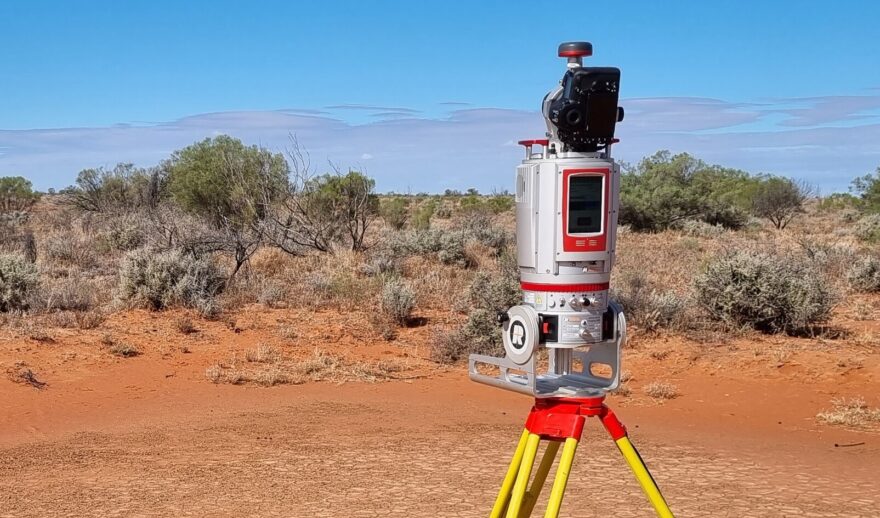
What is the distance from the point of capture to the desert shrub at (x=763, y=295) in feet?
39.5

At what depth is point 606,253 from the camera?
372 centimetres

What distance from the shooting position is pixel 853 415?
868 cm

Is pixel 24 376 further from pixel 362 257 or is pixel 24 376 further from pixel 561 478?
pixel 362 257

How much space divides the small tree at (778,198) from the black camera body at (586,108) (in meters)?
31.9

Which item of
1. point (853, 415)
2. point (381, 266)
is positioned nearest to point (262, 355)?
point (381, 266)

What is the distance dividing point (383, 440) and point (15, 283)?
24.8 ft

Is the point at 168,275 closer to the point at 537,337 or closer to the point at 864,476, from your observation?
the point at 864,476

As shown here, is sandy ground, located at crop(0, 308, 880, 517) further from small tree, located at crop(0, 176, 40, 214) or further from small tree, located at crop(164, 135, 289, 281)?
small tree, located at crop(0, 176, 40, 214)

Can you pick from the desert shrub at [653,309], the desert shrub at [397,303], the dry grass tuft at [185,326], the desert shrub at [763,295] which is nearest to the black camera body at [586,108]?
the desert shrub at [653,309]

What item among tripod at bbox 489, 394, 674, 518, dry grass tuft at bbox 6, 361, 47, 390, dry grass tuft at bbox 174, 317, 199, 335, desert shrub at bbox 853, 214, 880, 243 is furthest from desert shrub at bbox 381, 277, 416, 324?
desert shrub at bbox 853, 214, 880, 243

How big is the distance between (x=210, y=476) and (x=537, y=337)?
401cm

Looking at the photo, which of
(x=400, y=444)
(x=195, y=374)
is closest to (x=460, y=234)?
(x=195, y=374)

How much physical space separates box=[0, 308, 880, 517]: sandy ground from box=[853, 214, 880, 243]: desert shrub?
14972mm

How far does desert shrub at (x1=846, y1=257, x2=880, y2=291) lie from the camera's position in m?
15.7
